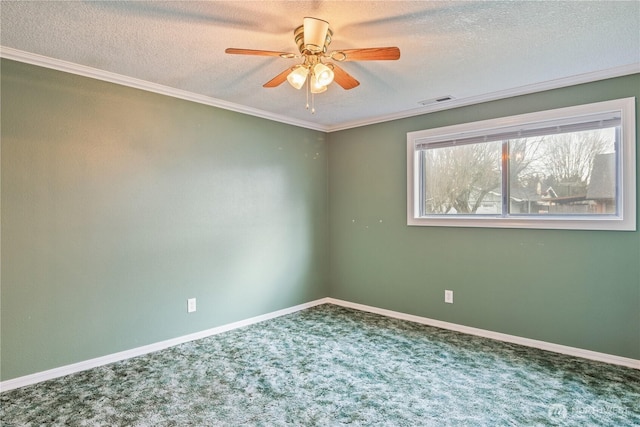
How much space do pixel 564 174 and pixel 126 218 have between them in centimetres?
383

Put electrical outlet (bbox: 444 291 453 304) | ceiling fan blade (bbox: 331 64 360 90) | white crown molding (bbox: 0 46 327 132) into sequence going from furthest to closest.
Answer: electrical outlet (bbox: 444 291 453 304)
white crown molding (bbox: 0 46 327 132)
ceiling fan blade (bbox: 331 64 360 90)

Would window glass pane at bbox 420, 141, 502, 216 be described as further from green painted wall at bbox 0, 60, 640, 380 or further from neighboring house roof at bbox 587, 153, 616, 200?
neighboring house roof at bbox 587, 153, 616, 200

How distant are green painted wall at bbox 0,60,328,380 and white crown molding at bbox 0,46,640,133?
7 centimetres

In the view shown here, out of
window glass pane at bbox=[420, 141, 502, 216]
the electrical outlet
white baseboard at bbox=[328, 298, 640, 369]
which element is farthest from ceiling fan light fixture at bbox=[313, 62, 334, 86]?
white baseboard at bbox=[328, 298, 640, 369]

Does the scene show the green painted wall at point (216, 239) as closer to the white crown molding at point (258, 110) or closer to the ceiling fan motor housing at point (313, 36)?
the white crown molding at point (258, 110)

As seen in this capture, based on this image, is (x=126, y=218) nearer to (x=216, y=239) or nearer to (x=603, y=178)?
(x=216, y=239)

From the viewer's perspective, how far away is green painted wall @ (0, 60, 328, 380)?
2590mm

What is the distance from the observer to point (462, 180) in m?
3.87

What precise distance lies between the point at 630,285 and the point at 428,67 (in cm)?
232

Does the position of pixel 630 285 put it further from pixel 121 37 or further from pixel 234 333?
pixel 121 37

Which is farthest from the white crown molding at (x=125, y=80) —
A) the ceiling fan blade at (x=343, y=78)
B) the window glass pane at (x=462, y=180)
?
the window glass pane at (x=462, y=180)

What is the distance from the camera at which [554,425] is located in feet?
6.83

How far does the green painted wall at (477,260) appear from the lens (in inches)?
115

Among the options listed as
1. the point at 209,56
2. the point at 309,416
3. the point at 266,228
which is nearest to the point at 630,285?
the point at 309,416
